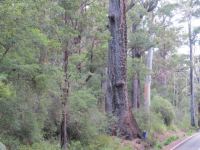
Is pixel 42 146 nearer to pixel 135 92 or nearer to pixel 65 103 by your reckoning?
pixel 65 103

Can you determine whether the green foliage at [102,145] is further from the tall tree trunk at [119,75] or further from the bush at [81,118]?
the tall tree trunk at [119,75]

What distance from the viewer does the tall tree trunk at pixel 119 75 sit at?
16.3 meters

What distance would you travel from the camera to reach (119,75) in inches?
657

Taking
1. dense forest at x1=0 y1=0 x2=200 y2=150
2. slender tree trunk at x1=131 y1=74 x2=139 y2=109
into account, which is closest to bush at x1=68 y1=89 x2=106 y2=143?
dense forest at x1=0 y1=0 x2=200 y2=150

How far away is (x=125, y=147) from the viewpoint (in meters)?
14.5

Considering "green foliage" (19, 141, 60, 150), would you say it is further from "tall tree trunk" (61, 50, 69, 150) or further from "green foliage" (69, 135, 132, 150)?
"green foliage" (69, 135, 132, 150)

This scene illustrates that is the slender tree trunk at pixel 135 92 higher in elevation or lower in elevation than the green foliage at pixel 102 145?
higher

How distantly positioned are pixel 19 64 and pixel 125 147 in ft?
20.0

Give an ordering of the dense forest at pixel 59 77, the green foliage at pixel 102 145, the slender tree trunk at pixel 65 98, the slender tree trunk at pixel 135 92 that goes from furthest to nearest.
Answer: the slender tree trunk at pixel 135 92, the green foliage at pixel 102 145, the slender tree trunk at pixel 65 98, the dense forest at pixel 59 77

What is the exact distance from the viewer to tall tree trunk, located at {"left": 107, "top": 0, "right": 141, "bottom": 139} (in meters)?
16.3

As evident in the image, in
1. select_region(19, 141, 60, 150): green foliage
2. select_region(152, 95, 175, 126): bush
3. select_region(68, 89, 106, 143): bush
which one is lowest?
select_region(152, 95, 175, 126): bush

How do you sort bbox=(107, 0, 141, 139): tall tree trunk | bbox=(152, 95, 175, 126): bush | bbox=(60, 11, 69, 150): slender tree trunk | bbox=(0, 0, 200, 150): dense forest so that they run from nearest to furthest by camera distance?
1. bbox=(0, 0, 200, 150): dense forest
2. bbox=(60, 11, 69, 150): slender tree trunk
3. bbox=(107, 0, 141, 139): tall tree trunk
4. bbox=(152, 95, 175, 126): bush

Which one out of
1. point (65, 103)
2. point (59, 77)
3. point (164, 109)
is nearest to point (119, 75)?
point (65, 103)

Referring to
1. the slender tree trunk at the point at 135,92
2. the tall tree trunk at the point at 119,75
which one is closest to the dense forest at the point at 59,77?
the tall tree trunk at the point at 119,75
